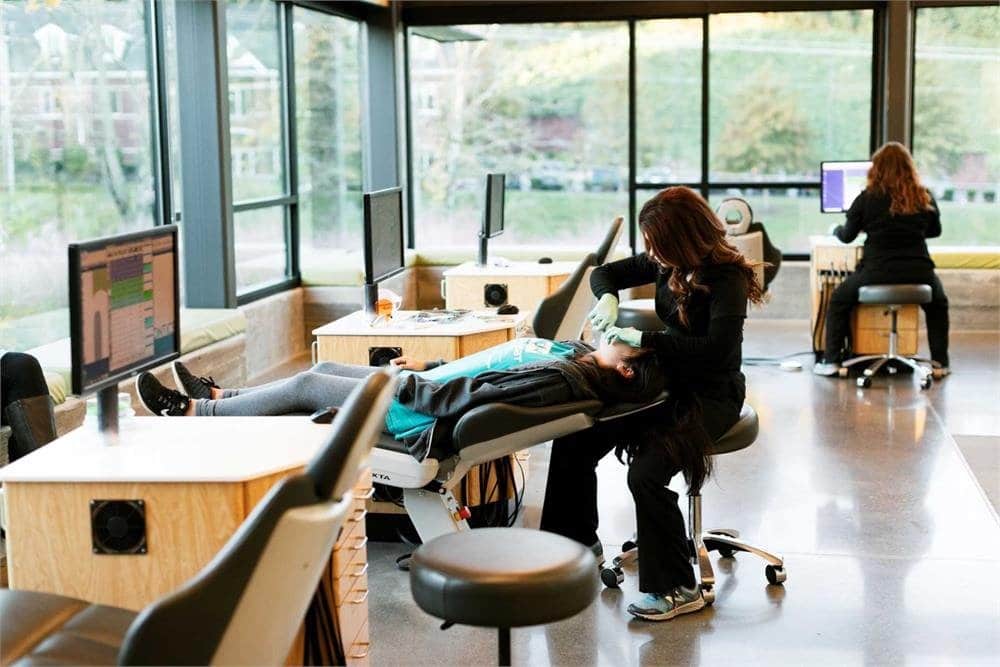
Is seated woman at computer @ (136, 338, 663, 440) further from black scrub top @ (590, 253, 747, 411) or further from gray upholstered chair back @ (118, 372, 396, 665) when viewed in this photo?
gray upholstered chair back @ (118, 372, 396, 665)

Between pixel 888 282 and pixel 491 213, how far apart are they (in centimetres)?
227

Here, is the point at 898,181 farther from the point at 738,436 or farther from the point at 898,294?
the point at 738,436

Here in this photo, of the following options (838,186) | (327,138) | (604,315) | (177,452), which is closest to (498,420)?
(604,315)

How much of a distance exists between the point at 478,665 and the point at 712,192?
23.4 ft

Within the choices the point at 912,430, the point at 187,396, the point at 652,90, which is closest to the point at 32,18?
the point at 187,396

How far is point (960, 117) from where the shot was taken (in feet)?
32.4

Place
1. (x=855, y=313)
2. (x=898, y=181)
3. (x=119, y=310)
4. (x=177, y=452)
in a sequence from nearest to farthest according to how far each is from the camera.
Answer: (x=177, y=452)
(x=119, y=310)
(x=898, y=181)
(x=855, y=313)

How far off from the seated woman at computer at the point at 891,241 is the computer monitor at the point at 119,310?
4.98 metres

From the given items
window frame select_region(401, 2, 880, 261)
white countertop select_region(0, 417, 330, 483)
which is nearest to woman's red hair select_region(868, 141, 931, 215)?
window frame select_region(401, 2, 880, 261)

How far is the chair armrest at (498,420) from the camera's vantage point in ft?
12.3

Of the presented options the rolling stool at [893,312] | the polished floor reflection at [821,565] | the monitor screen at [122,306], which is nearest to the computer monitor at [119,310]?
the monitor screen at [122,306]

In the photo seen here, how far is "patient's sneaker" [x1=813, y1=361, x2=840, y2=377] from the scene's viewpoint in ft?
25.2

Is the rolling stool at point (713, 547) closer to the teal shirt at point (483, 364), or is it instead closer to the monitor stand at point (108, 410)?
the teal shirt at point (483, 364)

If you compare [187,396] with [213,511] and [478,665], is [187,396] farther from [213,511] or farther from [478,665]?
[213,511]
